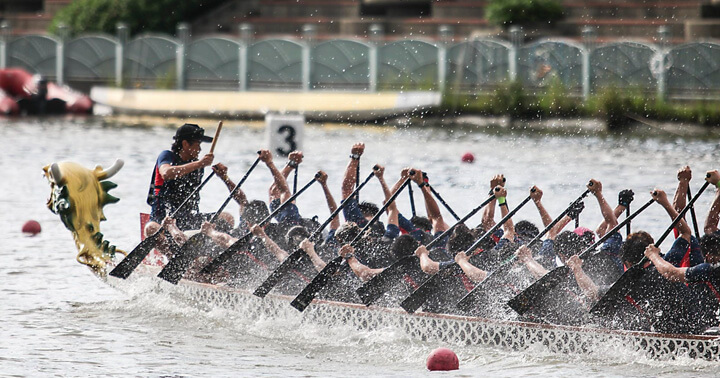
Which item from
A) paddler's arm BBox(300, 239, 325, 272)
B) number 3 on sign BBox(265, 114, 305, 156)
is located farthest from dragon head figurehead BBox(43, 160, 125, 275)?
number 3 on sign BBox(265, 114, 305, 156)

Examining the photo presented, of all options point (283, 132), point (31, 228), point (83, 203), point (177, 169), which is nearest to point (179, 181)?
point (177, 169)

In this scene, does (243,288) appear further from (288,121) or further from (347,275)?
(288,121)

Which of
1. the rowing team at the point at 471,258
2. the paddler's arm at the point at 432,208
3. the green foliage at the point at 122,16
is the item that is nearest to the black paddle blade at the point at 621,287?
the rowing team at the point at 471,258

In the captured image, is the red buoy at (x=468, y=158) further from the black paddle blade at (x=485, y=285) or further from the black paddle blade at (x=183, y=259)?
the black paddle blade at (x=485, y=285)

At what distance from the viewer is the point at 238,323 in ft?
35.2

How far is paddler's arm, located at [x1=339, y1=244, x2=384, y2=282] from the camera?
32.3 feet

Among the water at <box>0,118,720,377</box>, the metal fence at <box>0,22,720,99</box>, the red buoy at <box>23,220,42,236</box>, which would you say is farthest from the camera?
the metal fence at <box>0,22,720,99</box>

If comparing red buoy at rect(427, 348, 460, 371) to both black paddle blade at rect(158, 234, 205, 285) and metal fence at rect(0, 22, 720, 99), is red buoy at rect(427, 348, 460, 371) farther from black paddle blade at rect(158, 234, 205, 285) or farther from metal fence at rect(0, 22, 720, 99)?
metal fence at rect(0, 22, 720, 99)

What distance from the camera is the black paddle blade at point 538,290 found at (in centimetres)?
905

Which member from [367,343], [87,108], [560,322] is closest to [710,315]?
[560,322]

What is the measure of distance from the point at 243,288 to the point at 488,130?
54.1ft

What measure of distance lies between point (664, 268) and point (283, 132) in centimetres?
1150

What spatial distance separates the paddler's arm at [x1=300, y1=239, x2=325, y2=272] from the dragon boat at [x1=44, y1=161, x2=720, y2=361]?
0.32 m

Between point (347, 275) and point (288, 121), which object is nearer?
point (347, 275)
